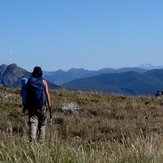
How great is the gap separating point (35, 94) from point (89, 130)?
3.24 metres

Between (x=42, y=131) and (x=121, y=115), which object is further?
(x=121, y=115)

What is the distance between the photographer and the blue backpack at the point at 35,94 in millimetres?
10922

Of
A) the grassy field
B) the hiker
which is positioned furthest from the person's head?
the grassy field

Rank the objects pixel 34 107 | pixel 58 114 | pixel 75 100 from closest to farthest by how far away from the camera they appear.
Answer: pixel 34 107, pixel 58 114, pixel 75 100

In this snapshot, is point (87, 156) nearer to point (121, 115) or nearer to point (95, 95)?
point (121, 115)

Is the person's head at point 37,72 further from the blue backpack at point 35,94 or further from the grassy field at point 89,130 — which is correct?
the grassy field at point 89,130

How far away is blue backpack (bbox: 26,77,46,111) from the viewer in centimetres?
1092

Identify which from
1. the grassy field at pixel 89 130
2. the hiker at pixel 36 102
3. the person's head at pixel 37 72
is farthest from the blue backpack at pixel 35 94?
the grassy field at pixel 89 130

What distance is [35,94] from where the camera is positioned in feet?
35.9

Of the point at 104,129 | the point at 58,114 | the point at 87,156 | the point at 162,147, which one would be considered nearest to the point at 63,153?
the point at 87,156

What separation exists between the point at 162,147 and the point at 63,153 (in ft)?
5.54

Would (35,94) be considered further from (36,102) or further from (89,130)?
(89,130)

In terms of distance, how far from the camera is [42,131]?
11203 mm

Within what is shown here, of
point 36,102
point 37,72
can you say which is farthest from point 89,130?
point 37,72
